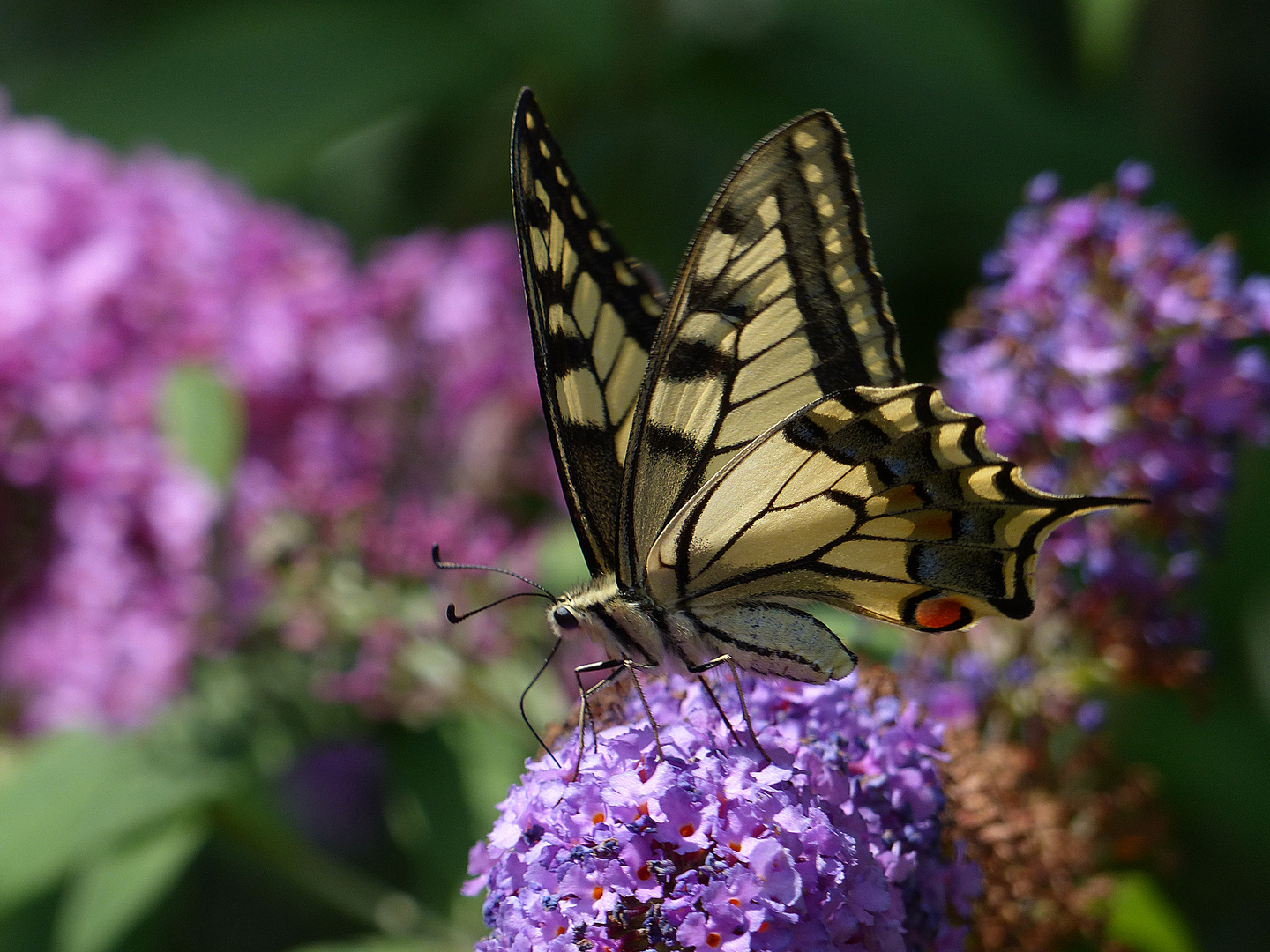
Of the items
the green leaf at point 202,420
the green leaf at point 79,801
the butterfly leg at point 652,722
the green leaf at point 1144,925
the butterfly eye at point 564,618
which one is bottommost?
the green leaf at point 1144,925

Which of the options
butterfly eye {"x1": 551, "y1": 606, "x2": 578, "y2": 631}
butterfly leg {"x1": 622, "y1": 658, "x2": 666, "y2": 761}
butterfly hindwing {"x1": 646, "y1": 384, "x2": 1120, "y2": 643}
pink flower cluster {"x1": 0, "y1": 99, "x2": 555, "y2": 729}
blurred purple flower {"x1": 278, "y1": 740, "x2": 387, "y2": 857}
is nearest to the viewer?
butterfly leg {"x1": 622, "y1": 658, "x2": 666, "y2": 761}

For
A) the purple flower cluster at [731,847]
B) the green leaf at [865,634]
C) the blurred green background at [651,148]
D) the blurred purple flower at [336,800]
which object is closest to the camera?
the purple flower cluster at [731,847]

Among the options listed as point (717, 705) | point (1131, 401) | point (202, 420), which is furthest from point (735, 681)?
point (202, 420)

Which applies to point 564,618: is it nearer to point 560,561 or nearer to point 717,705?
point 717,705

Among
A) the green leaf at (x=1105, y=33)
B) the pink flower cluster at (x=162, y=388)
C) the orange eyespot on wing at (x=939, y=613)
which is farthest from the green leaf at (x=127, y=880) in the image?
the green leaf at (x=1105, y=33)

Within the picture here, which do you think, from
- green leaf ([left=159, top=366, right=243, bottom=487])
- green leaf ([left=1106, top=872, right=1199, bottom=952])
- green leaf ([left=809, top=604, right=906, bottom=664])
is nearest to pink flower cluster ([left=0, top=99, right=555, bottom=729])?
green leaf ([left=159, top=366, right=243, bottom=487])

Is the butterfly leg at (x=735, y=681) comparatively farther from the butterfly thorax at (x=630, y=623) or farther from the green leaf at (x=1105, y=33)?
the green leaf at (x=1105, y=33)

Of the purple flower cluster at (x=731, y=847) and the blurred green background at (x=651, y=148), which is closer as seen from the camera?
the purple flower cluster at (x=731, y=847)

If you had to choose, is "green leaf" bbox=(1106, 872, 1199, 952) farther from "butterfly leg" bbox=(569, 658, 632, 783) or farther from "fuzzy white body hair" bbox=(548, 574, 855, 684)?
"butterfly leg" bbox=(569, 658, 632, 783)
